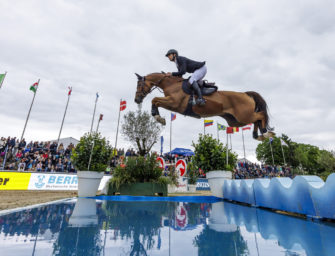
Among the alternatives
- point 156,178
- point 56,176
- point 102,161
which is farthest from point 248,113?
point 56,176

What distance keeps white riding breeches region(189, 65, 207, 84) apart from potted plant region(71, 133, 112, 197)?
4035 mm

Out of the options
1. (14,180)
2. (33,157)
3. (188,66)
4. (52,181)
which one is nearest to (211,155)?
(188,66)

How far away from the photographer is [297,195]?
2.97m

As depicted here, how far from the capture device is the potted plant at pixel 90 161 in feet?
20.0

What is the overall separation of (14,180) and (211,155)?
9.43 metres

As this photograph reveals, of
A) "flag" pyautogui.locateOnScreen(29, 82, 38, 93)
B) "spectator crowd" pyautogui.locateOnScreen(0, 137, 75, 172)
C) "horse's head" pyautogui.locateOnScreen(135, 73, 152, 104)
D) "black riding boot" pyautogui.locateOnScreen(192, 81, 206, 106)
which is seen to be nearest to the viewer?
"black riding boot" pyautogui.locateOnScreen(192, 81, 206, 106)

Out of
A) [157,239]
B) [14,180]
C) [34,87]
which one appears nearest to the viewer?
[157,239]

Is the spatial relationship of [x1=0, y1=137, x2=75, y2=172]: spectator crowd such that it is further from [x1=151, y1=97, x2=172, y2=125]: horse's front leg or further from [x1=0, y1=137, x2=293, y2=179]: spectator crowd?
[x1=151, y1=97, x2=172, y2=125]: horse's front leg

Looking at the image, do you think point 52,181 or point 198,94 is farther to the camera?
point 52,181

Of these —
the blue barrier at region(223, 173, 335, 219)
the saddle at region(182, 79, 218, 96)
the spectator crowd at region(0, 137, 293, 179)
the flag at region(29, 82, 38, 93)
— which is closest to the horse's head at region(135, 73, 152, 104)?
the saddle at region(182, 79, 218, 96)

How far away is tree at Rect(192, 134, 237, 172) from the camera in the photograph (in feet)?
19.7

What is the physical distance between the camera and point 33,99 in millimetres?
15570

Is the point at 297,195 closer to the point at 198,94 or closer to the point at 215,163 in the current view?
the point at 198,94

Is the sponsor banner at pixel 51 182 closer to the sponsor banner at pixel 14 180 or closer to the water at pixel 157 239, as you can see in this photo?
the sponsor banner at pixel 14 180
